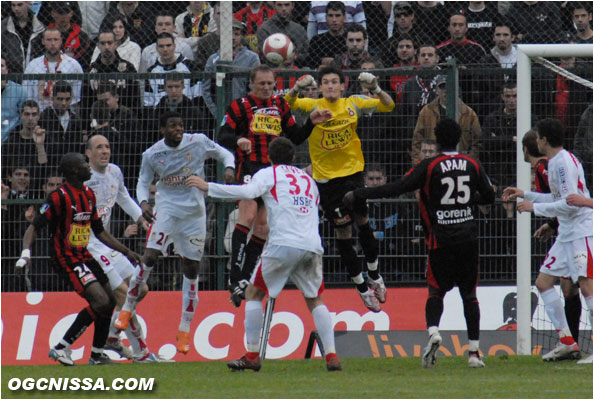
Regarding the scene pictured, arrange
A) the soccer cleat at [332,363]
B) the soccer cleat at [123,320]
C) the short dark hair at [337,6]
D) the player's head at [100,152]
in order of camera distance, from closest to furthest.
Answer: the soccer cleat at [332,363]
the soccer cleat at [123,320]
the player's head at [100,152]
the short dark hair at [337,6]

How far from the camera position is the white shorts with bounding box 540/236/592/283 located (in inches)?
397

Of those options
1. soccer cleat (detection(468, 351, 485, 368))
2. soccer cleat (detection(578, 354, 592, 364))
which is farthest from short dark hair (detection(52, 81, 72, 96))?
soccer cleat (detection(578, 354, 592, 364))

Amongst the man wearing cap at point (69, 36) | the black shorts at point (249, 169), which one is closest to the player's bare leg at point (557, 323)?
the black shorts at point (249, 169)

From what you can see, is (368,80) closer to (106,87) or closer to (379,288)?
(379,288)

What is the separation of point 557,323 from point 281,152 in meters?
3.28

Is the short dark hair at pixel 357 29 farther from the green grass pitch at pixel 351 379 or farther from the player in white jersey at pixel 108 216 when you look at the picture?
the green grass pitch at pixel 351 379

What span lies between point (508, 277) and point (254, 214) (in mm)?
3573

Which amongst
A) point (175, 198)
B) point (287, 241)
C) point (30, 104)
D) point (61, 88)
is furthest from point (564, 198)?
point (30, 104)

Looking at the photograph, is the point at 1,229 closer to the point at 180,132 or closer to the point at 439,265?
the point at 180,132

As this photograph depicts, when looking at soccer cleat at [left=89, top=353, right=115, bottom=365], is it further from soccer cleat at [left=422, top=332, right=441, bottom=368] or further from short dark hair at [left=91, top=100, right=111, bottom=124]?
soccer cleat at [left=422, top=332, right=441, bottom=368]

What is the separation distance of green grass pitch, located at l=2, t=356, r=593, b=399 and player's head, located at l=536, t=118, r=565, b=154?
6.74ft

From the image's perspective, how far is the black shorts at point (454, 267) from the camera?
31.4ft

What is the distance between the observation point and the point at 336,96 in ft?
37.2

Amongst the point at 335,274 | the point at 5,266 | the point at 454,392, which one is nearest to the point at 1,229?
the point at 5,266
